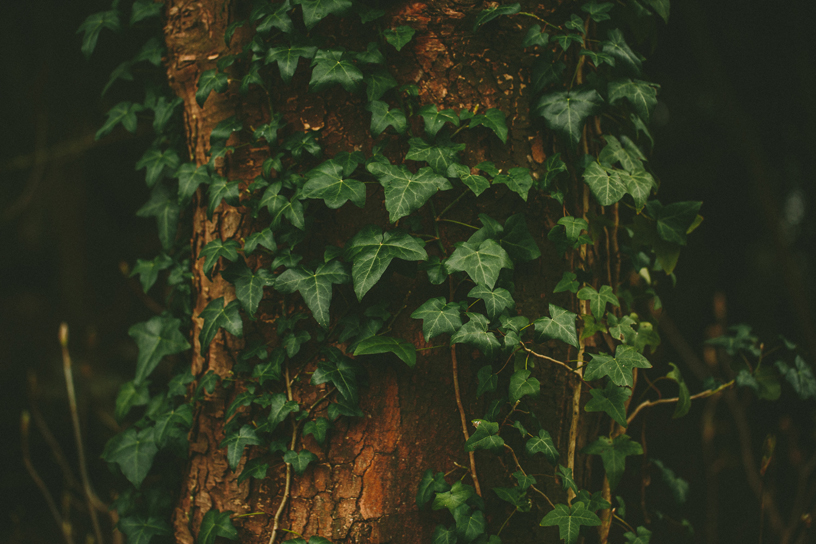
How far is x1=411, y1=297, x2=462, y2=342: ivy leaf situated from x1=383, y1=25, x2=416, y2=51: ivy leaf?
65cm

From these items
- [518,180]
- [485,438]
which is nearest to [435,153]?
[518,180]

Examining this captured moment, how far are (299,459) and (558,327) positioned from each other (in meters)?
0.73

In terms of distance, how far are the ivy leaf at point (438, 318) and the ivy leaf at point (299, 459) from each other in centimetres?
44

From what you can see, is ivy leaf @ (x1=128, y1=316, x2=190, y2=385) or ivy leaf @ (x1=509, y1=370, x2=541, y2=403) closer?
ivy leaf @ (x1=509, y1=370, x2=541, y2=403)

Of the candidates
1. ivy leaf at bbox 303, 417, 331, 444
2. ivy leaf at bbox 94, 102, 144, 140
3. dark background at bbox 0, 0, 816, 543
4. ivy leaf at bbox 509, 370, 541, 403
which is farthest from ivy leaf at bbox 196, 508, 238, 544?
dark background at bbox 0, 0, 816, 543

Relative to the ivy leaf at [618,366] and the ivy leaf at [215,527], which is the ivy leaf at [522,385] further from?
the ivy leaf at [215,527]

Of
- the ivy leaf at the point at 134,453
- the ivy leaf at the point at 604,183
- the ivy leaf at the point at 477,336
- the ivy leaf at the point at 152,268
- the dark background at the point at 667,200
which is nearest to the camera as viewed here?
the ivy leaf at the point at 477,336

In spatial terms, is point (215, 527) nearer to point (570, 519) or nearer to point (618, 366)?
point (570, 519)

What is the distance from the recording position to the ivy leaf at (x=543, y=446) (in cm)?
118

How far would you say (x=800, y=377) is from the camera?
1.50 metres

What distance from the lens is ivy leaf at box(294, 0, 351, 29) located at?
116 cm

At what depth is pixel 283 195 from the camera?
4.07ft

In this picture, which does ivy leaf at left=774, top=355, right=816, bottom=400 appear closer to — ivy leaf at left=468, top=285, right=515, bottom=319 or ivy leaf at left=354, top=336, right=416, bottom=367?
ivy leaf at left=468, top=285, right=515, bottom=319

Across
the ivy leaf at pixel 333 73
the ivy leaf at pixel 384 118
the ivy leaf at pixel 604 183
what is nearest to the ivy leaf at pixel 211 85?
the ivy leaf at pixel 333 73
